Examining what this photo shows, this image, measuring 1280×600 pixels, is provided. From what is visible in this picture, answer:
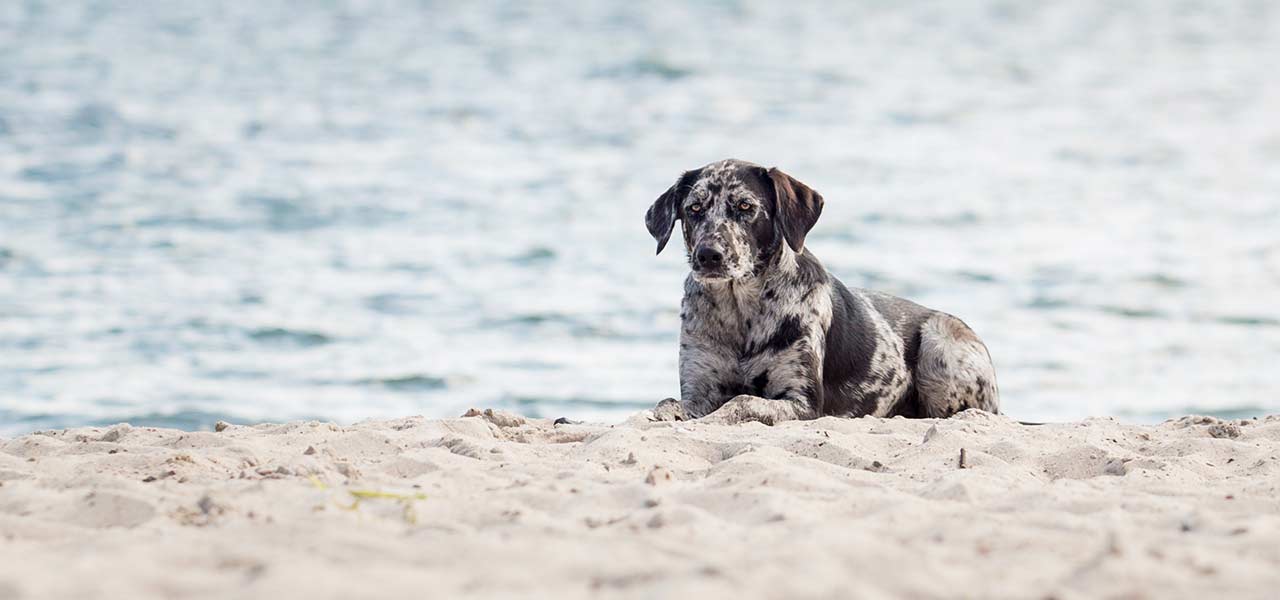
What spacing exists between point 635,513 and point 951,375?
13.1 feet

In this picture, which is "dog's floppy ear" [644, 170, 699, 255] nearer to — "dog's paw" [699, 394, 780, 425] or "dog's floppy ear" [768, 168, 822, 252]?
"dog's floppy ear" [768, 168, 822, 252]

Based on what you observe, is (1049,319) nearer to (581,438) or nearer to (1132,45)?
(581,438)

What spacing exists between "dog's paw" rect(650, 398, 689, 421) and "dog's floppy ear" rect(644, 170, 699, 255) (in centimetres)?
84

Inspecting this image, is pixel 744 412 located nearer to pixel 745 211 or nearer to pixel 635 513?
pixel 745 211

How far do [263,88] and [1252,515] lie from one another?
1012 inches

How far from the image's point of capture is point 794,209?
24.4 ft

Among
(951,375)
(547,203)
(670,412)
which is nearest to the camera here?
(670,412)

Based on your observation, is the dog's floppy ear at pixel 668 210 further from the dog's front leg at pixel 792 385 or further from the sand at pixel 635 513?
the sand at pixel 635 513

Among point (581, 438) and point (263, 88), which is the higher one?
point (263, 88)

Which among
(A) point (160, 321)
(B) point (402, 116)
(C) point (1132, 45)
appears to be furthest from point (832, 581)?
(C) point (1132, 45)

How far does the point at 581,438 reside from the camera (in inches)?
250

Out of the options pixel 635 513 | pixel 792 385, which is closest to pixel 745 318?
pixel 792 385

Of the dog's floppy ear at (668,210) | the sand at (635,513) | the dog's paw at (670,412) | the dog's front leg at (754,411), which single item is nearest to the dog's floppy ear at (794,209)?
the dog's floppy ear at (668,210)

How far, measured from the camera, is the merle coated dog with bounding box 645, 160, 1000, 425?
24.1ft
